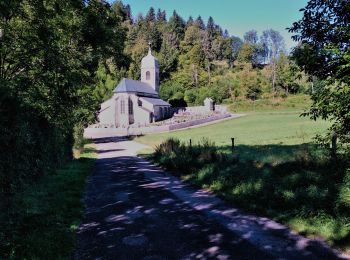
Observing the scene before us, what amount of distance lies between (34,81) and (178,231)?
9487 mm

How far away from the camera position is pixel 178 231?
878 centimetres

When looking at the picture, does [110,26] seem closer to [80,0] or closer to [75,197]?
[80,0]

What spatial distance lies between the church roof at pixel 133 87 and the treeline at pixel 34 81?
57.7 metres

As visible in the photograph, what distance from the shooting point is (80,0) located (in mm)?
14930

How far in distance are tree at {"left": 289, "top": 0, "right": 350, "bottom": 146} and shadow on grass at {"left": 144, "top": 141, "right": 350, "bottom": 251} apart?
6.30ft

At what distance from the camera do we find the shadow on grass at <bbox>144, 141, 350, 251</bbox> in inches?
341

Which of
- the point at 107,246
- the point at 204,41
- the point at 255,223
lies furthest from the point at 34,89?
the point at 204,41

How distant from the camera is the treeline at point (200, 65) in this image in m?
104

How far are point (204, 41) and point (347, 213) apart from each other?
5284 inches

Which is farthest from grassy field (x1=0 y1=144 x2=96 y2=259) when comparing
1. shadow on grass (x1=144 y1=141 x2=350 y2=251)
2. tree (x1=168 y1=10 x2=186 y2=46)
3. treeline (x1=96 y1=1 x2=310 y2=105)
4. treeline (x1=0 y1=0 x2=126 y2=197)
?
tree (x1=168 y1=10 x2=186 y2=46)

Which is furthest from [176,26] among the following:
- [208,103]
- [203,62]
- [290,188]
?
[290,188]

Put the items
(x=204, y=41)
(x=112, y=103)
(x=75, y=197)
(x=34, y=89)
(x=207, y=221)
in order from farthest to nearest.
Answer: (x=204, y=41) < (x=112, y=103) < (x=34, y=89) < (x=75, y=197) < (x=207, y=221)

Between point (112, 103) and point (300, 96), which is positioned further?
point (300, 96)

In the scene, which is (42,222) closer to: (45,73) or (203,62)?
(45,73)
